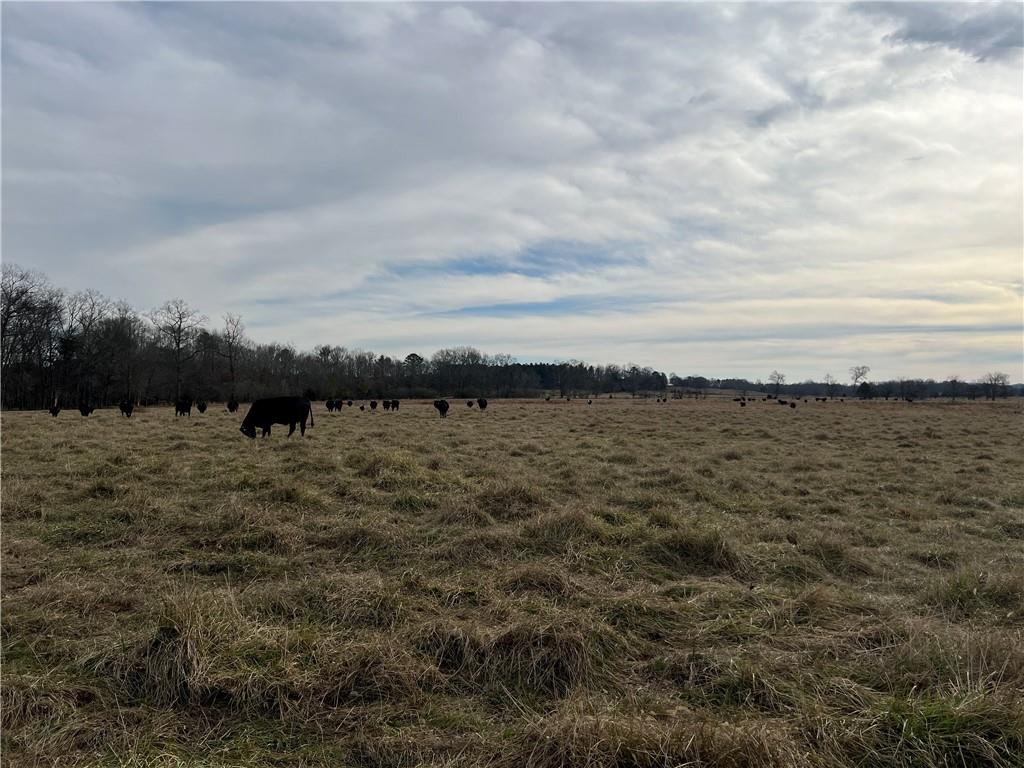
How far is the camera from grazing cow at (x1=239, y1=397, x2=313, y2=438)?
1966cm

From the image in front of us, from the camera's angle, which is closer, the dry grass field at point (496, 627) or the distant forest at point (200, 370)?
the dry grass field at point (496, 627)

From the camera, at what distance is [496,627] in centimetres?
458

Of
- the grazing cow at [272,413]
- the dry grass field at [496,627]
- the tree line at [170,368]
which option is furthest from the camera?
the tree line at [170,368]

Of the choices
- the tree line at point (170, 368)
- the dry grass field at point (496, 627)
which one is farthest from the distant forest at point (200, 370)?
the dry grass field at point (496, 627)

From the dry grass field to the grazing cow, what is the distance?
31.4ft

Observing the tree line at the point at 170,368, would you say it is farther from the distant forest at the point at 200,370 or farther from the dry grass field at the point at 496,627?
the dry grass field at the point at 496,627

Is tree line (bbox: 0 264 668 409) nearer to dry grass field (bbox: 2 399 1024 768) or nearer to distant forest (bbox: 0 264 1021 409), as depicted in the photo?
distant forest (bbox: 0 264 1021 409)

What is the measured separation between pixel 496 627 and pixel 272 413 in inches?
713

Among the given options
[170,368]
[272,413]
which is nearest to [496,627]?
[272,413]

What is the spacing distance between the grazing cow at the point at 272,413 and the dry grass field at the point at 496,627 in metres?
9.58

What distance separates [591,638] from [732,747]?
159cm

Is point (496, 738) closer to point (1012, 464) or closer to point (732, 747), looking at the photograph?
point (732, 747)

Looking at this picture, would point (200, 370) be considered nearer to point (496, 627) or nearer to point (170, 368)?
point (170, 368)

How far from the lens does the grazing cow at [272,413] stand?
1966 centimetres
